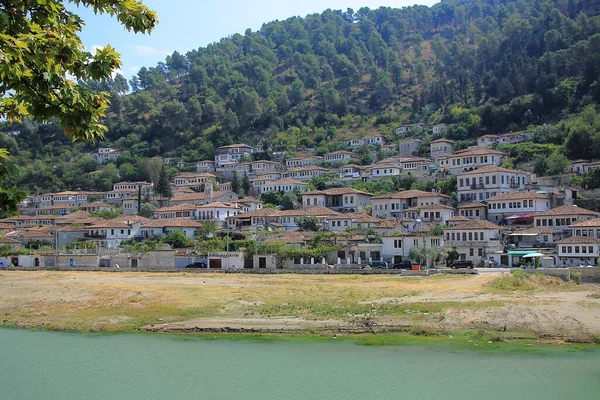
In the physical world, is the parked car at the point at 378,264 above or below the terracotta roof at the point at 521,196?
below

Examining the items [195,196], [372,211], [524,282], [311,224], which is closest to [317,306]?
[524,282]

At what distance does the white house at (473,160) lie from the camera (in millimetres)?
76375

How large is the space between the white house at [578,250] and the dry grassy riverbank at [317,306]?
8331 millimetres

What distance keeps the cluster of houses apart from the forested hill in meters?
11.2

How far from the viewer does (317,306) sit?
114ft

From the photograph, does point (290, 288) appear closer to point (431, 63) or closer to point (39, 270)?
point (39, 270)

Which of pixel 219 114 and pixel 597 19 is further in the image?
pixel 219 114

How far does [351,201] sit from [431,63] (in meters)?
107

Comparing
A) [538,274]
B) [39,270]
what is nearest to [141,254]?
[39,270]

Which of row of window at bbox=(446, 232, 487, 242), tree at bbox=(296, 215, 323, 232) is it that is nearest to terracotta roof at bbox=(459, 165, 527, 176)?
row of window at bbox=(446, 232, 487, 242)

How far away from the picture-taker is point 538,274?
41.7 metres

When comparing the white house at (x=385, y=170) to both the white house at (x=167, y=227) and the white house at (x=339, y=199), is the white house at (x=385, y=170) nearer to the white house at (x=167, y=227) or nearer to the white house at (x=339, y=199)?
the white house at (x=339, y=199)

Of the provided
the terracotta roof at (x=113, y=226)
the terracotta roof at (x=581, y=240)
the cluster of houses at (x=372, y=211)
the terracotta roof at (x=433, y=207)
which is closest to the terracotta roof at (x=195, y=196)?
the cluster of houses at (x=372, y=211)

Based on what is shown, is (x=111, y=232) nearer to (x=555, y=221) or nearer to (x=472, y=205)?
Result: (x=472, y=205)
